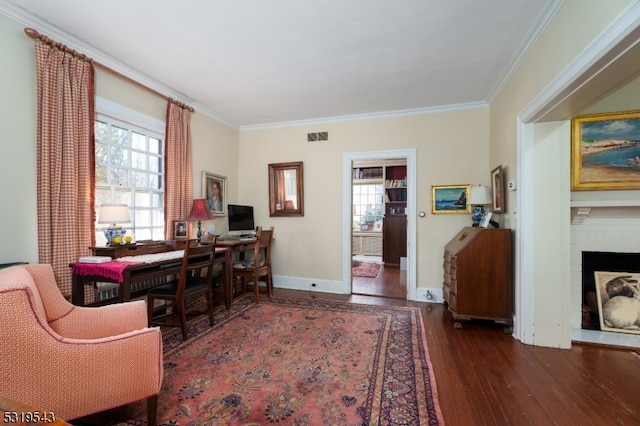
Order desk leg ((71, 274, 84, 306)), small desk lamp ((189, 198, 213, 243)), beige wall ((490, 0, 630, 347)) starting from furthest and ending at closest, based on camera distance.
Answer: small desk lamp ((189, 198, 213, 243)), beige wall ((490, 0, 630, 347)), desk leg ((71, 274, 84, 306))

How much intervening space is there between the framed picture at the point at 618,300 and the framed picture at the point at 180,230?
4.34 m

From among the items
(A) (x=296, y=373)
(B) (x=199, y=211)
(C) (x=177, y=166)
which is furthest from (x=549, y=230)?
(C) (x=177, y=166)

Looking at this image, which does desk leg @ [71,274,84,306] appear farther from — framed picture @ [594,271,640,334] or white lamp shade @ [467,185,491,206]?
framed picture @ [594,271,640,334]

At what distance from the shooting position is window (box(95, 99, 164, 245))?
9.29 ft

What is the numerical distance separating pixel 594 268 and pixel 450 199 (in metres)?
1.59

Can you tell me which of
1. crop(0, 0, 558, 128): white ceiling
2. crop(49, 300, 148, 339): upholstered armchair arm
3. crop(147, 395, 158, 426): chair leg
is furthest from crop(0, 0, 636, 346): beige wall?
crop(147, 395, 158, 426): chair leg

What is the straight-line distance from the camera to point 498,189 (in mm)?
3223

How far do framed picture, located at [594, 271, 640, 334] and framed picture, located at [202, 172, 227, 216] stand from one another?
177 inches

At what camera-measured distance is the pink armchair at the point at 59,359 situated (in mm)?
1158

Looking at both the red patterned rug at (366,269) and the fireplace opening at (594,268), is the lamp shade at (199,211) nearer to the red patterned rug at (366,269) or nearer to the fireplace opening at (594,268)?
the red patterned rug at (366,269)

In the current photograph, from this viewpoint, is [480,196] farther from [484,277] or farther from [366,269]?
[366,269]

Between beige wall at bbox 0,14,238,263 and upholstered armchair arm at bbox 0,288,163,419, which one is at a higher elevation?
beige wall at bbox 0,14,238,263

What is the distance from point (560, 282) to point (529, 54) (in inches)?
79.1

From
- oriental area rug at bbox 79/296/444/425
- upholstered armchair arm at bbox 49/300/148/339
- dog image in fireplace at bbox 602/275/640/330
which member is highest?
Result: upholstered armchair arm at bbox 49/300/148/339
